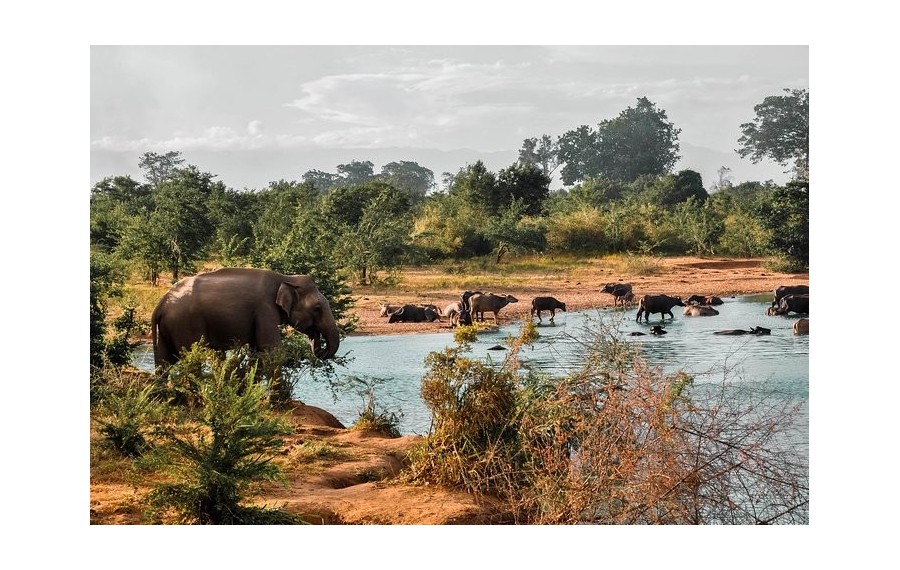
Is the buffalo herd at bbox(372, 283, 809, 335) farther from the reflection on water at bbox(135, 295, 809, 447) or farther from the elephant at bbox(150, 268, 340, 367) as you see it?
the elephant at bbox(150, 268, 340, 367)

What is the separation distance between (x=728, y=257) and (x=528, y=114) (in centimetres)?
195

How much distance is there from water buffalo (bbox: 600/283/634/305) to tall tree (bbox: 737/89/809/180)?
1.41m

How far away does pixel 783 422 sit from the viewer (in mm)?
7215

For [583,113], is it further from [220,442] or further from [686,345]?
[220,442]

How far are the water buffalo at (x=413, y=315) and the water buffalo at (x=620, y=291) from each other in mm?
1361

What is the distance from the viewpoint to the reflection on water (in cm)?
772

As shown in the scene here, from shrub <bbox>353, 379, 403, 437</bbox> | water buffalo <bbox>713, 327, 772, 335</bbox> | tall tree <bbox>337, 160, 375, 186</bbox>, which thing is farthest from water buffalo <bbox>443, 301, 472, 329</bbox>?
water buffalo <bbox>713, 327, 772, 335</bbox>

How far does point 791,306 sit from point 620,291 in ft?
4.12

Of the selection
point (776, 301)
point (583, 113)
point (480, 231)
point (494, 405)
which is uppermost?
point (583, 113)

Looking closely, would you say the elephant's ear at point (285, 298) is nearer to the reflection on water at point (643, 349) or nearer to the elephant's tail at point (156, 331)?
the reflection on water at point (643, 349)

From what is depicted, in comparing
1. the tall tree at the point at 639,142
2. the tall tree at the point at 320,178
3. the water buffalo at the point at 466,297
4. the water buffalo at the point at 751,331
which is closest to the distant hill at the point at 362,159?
the tall tree at the point at 320,178

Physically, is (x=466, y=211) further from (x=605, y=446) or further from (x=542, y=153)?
(x=605, y=446)

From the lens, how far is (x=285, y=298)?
8430 mm
